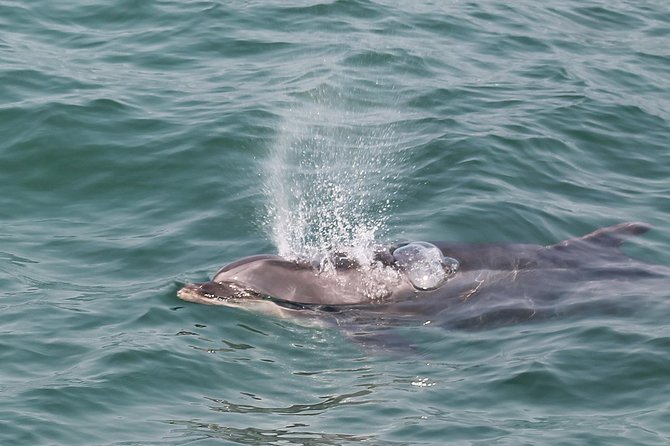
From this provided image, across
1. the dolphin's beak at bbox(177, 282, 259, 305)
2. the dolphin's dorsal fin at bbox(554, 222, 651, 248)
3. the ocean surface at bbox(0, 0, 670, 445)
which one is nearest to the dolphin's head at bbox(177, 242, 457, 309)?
the dolphin's beak at bbox(177, 282, 259, 305)

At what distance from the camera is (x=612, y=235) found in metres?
14.0

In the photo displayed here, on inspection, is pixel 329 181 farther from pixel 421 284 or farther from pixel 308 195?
pixel 421 284

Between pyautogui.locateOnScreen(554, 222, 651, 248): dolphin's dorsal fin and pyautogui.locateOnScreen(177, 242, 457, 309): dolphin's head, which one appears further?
pyautogui.locateOnScreen(554, 222, 651, 248): dolphin's dorsal fin

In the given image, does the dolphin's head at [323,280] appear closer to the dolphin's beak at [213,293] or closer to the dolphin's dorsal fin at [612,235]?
the dolphin's beak at [213,293]

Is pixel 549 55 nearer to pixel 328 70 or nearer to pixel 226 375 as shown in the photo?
pixel 328 70

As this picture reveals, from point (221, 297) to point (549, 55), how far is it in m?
11.0

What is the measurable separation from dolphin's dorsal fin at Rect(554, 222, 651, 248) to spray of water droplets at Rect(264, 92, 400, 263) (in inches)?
85.3

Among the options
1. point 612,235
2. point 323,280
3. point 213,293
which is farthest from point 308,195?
point 612,235

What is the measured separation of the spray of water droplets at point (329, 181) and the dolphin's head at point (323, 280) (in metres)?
0.23

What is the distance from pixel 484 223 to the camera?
1453 cm

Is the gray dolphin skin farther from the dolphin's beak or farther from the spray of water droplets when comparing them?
the spray of water droplets

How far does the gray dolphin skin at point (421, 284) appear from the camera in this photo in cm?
1223

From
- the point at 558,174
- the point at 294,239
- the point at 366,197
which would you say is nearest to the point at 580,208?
Result: the point at 558,174

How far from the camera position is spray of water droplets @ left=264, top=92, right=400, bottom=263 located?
13773 mm
